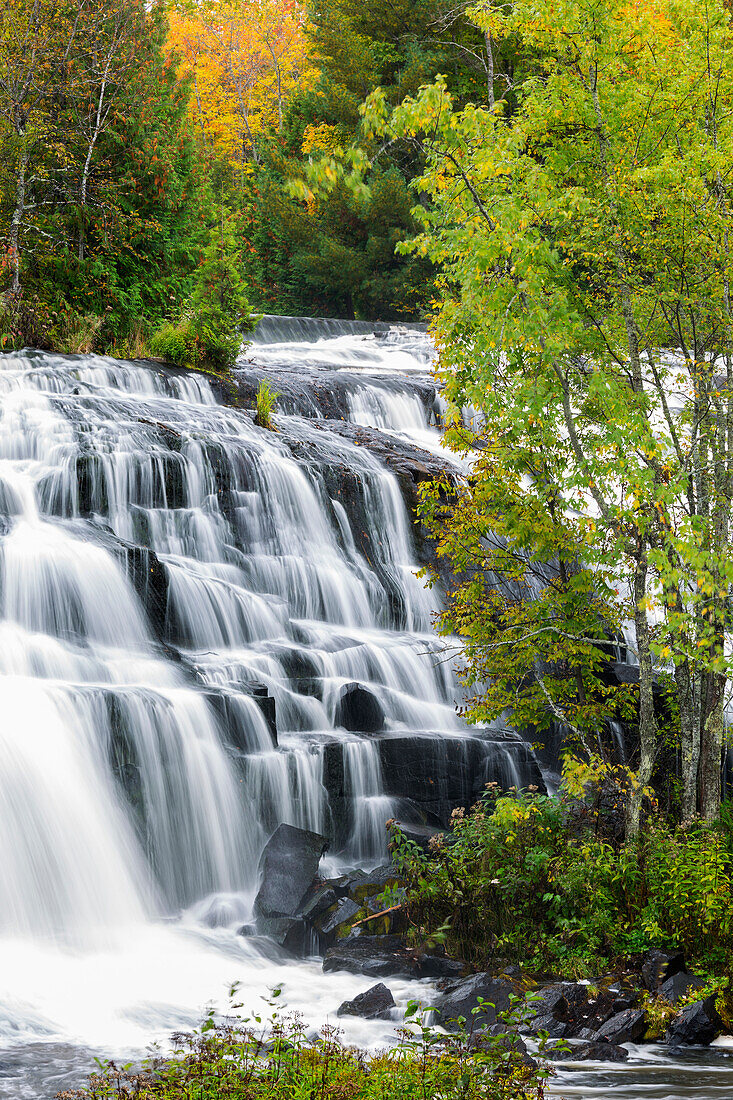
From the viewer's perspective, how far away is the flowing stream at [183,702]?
720cm

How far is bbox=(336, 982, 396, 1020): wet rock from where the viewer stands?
22.3ft

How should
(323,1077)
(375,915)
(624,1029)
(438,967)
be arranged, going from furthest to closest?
(375,915)
(438,967)
(624,1029)
(323,1077)

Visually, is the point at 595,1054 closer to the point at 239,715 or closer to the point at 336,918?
the point at 336,918

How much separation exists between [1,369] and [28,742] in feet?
29.7

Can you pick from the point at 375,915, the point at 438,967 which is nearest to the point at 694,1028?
the point at 438,967

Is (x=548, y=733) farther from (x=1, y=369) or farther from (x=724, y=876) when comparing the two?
(x=1, y=369)

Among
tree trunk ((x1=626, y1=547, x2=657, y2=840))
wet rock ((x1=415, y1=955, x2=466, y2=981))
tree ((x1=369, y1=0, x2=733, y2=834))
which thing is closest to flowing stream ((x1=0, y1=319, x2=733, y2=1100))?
wet rock ((x1=415, y1=955, x2=466, y2=981))

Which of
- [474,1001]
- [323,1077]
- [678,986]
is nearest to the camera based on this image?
[323,1077]

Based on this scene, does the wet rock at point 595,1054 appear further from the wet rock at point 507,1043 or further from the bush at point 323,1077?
the bush at point 323,1077

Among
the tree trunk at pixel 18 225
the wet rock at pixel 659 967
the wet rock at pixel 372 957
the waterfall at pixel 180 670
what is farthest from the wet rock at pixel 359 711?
the tree trunk at pixel 18 225

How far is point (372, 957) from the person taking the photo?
7.81m

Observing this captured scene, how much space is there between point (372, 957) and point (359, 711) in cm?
356

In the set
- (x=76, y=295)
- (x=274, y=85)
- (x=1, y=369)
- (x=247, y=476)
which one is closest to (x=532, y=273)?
(x=247, y=476)

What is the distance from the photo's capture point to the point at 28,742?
841 cm
